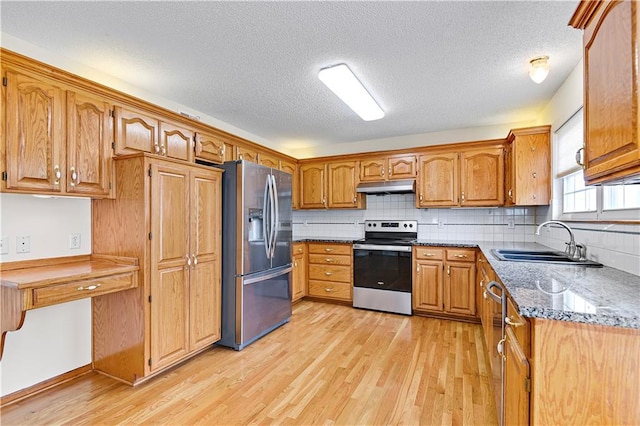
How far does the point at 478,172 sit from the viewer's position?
3682 mm

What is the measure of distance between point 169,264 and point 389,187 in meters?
2.77

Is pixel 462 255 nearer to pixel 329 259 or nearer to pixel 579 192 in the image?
pixel 579 192

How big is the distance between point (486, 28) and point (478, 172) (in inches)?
82.4

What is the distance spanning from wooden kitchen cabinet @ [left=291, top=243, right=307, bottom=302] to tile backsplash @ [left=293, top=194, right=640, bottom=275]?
0.70 m

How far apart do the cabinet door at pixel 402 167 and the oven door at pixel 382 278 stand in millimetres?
975

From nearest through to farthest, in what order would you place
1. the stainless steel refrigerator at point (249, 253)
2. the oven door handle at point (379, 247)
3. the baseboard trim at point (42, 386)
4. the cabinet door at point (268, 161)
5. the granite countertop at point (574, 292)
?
the granite countertop at point (574, 292)
the baseboard trim at point (42, 386)
the stainless steel refrigerator at point (249, 253)
the oven door handle at point (379, 247)
the cabinet door at point (268, 161)

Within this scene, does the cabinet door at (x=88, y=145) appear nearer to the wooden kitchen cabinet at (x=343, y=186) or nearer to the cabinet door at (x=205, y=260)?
the cabinet door at (x=205, y=260)

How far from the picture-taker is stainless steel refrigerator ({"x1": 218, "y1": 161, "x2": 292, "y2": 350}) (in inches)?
112

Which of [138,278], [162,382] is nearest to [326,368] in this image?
[162,382]

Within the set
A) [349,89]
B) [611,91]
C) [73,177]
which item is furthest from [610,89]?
[73,177]

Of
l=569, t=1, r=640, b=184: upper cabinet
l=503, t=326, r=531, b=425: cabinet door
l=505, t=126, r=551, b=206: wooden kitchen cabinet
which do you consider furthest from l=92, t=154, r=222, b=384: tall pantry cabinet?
l=505, t=126, r=551, b=206: wooden kitchen cabinet

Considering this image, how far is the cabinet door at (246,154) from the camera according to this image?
3504 millimetres

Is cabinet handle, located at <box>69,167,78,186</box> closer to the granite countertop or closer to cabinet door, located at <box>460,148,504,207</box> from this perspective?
the granite countertop

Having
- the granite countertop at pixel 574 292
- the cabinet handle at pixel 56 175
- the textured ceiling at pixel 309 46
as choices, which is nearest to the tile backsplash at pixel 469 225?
the granite countertop at pixel 574 292
